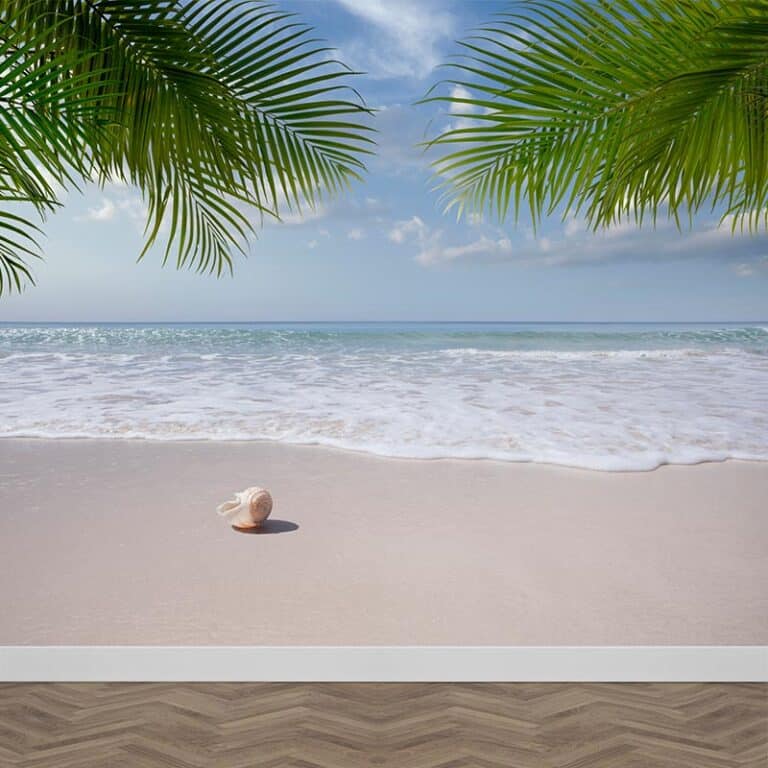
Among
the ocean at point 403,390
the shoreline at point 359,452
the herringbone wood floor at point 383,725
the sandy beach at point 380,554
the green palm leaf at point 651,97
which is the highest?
the ocean at point 403,390

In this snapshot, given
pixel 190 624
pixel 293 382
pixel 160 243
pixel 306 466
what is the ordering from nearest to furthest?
pixel 190 624
pixel 160 243
pixel 306 466
pixel 293 382

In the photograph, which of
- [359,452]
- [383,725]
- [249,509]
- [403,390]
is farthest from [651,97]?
[403,390]

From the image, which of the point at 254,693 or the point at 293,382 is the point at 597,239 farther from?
the point at 254,693

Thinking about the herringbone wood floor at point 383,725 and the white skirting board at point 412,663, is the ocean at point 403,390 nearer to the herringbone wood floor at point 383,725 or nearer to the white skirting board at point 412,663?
the white skirting board at point 412,663

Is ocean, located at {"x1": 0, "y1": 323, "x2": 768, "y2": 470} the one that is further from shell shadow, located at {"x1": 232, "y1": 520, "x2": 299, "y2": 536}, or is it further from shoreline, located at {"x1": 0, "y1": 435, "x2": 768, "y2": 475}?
shell shadow, located at {"x1": 232, "y1": 520, "x2": 299, "y2": 536}

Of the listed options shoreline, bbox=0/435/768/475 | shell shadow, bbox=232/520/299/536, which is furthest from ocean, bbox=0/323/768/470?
shell shadow, bbox=232/520/299/536

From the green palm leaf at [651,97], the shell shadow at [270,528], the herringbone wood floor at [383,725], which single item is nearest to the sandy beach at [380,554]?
the shell shadow at [270,528]

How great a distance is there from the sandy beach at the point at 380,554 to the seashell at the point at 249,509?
0.05 meters

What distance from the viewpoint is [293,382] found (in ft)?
11.5

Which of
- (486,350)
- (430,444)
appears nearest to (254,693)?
(430,444)

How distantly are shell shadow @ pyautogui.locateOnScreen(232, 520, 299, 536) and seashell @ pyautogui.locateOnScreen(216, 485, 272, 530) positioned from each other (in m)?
0.01

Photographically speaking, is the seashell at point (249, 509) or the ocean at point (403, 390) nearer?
the seashell at point (249, 509)

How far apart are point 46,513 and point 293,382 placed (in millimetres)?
1237

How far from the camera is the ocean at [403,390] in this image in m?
2.95
